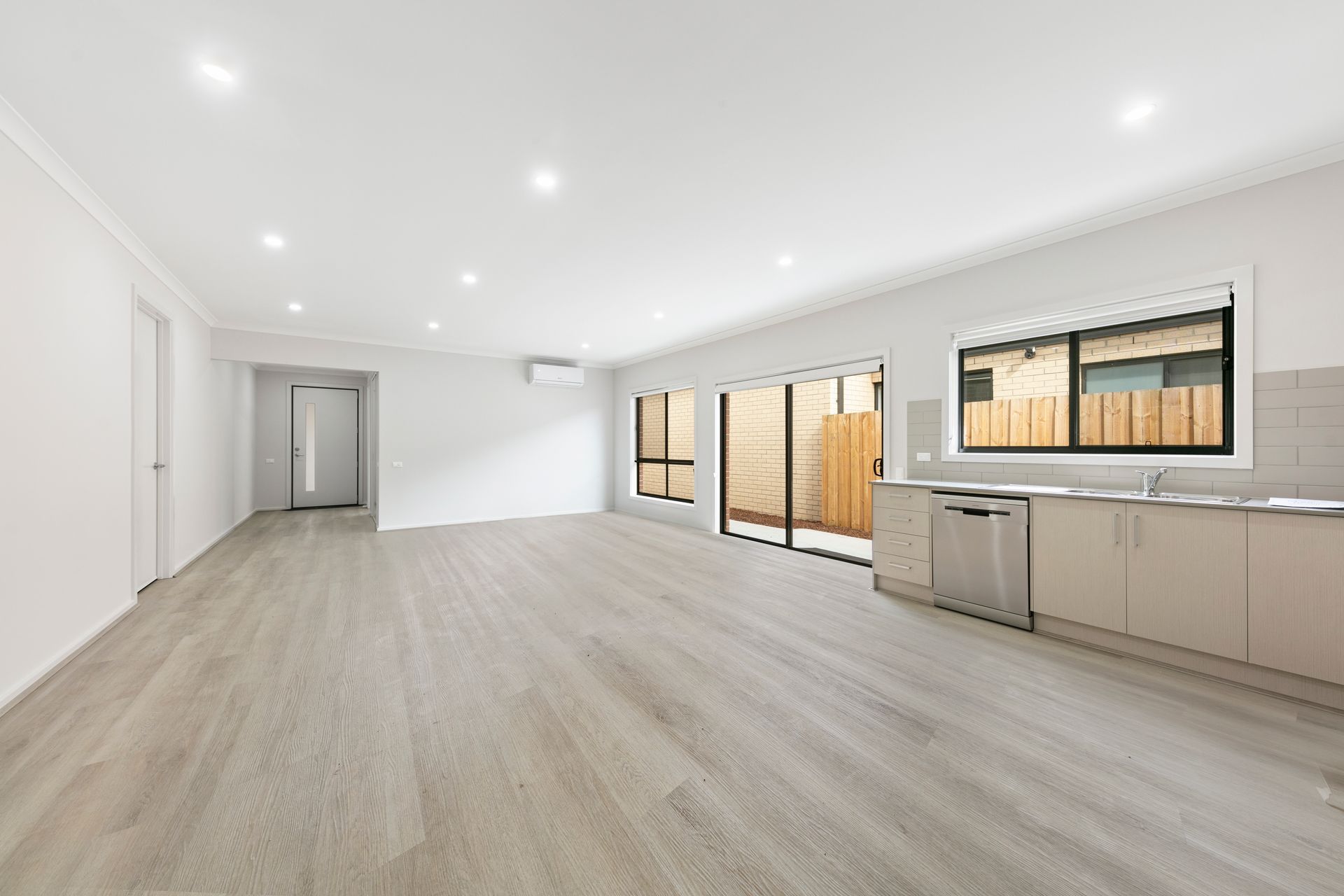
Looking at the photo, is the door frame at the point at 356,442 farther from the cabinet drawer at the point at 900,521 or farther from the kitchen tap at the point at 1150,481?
the kitchen tap at the point at 1150,481

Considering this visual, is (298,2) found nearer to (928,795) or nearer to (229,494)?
(928,795)

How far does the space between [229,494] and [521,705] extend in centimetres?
701

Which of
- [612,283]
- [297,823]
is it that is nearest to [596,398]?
[612,283]

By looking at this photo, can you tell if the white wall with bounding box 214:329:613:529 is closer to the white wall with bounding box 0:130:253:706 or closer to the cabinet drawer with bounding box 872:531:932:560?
the white wall with bounding box 0:130:253:706

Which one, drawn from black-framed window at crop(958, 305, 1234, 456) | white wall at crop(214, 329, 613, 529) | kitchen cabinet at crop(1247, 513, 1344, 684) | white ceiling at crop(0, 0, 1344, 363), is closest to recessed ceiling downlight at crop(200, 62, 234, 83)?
white ceiling at crop(0, 0, 1344, 363)

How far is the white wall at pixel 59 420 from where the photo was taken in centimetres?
220

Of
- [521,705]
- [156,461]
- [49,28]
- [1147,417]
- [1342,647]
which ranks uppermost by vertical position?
[49,28]

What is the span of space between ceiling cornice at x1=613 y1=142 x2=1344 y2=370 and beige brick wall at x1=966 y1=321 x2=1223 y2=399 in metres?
0.74

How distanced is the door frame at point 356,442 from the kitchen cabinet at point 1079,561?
33.7 ft

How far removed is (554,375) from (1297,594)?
7.69 meters

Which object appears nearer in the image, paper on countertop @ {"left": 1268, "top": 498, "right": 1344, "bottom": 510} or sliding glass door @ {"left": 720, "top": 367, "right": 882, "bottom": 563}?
paper on countertop @ {"left": 1268, "top": 498, "right": 1344, "bottom": 510}

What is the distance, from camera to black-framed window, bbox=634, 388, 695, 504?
7.21 meters

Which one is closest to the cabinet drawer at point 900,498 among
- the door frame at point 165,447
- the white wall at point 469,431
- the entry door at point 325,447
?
the white wall at point 469,431

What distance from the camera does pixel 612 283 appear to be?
434 centimetres
